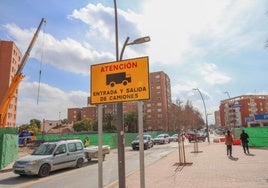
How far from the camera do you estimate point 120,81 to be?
769 cm

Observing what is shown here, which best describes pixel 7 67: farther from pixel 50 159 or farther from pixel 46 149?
pixel 50 159

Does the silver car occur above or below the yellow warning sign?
below

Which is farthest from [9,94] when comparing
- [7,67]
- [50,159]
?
[7,67]

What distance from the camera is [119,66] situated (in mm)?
7805

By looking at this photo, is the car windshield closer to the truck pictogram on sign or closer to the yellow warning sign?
the yellow warning sign

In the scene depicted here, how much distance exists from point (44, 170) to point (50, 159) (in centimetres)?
73

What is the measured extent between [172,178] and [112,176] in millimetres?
3079

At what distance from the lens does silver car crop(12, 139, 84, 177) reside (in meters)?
14.4

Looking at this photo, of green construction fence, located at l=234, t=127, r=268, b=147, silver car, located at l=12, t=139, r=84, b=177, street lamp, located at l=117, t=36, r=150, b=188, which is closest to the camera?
street lamp, located at l=117, t=36, r=150, b=188

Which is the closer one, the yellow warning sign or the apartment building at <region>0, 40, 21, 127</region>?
the yellow warning sign

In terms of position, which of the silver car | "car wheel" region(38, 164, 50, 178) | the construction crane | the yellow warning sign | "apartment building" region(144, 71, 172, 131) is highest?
"apartment building" region(144, 71, 172, 131)

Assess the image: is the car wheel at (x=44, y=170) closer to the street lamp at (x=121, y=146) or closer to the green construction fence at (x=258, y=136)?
the street lamp at (x=121, y=146)

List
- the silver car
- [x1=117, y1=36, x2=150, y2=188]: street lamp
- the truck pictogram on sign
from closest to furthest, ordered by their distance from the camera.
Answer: the truck pictogram on sign
[x1=117, y1=36, x2=150, y2=188]: street lamp
the silver car

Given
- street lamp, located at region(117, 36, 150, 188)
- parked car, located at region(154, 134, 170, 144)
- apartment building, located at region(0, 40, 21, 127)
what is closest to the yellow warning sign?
street lamp, located at region(117, 36, 150, 188)
